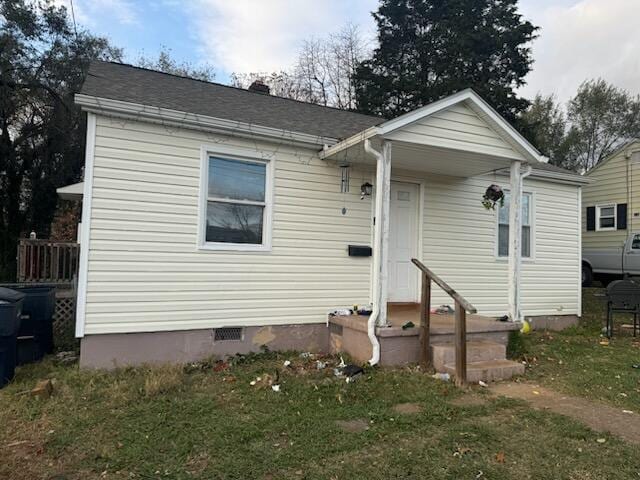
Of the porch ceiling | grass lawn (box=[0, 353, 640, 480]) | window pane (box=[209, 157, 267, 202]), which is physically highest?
the porch ceiling

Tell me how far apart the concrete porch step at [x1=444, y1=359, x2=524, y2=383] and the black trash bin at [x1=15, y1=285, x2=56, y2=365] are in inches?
205

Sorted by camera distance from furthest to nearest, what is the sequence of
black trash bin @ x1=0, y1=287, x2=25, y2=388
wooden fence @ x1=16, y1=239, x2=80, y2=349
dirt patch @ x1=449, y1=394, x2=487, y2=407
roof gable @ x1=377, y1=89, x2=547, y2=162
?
wooden fence @ x1=16, y1=239, x2=80, y2=349, roof gable @ x1=377, y1=89, x2=547, y2=162, black trash bin @ x1=0, y1=287, x2=25, y2=388, dirt patch @ x1=449, y1=394, x2=487, y2=407

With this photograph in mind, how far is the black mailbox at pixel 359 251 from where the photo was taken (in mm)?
6883

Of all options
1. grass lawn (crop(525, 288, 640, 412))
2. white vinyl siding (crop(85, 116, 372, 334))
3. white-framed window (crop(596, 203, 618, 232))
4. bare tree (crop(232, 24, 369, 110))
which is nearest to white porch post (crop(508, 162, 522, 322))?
grass lawn (crop(525, 288, 640, 412))

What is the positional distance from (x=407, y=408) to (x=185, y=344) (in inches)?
120

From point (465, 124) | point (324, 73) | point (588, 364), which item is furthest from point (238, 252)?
point (324, 73)

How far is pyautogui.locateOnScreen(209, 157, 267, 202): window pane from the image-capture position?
19.7 ft

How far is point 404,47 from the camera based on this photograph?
23438mm

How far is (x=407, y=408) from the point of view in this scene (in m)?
4.21

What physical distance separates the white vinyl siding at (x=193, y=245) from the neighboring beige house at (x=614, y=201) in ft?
38.1

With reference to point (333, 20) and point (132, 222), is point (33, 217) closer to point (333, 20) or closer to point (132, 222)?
point (132, 222)

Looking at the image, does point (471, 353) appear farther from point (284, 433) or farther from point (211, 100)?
point (211, 100)

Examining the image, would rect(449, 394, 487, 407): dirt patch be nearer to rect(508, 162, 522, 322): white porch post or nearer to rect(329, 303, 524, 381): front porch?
rect(329, 303, 524, 381): front porch

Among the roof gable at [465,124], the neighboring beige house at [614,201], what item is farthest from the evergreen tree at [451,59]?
the roof gable at [465,124]
